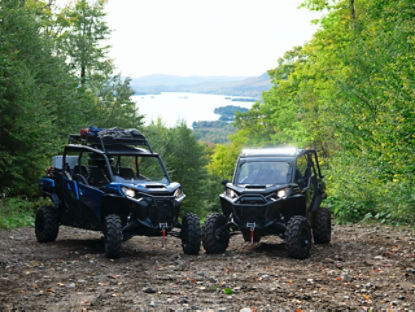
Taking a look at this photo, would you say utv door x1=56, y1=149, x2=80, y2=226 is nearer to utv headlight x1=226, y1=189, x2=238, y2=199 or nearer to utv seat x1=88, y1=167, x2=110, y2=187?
utv seat x1=88, y1=167, x2=110, y2=187

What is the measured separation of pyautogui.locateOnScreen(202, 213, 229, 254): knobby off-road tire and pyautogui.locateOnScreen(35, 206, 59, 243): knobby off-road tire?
3.57 meters

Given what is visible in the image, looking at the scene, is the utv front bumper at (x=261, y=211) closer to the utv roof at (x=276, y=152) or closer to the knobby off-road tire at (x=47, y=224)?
the utv roof at (x=276, y=152)

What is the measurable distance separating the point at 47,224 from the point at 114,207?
216 centimetres

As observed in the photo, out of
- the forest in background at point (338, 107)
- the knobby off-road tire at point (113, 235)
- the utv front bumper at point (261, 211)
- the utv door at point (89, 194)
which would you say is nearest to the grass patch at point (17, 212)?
the forest in background at point (338, 107)

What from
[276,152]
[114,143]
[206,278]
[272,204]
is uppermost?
[114,143]

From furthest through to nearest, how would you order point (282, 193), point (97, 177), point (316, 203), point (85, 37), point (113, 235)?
point (85, 37)
point (316, 203)
point (97, 177)
point (282, 193)
point (113, 235)

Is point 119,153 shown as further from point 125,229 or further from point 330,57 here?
point 330,57

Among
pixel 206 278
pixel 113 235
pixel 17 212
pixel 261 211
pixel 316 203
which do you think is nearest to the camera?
pixel 206 278

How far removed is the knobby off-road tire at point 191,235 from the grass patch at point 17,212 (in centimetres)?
614

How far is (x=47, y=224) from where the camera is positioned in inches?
456

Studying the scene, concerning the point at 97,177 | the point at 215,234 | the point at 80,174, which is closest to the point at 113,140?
the point at 97,177

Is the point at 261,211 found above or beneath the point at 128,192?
beneath

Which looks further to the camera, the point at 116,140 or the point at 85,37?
the point at 85,37

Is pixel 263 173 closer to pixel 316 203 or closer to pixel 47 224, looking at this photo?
pixel 316 203
